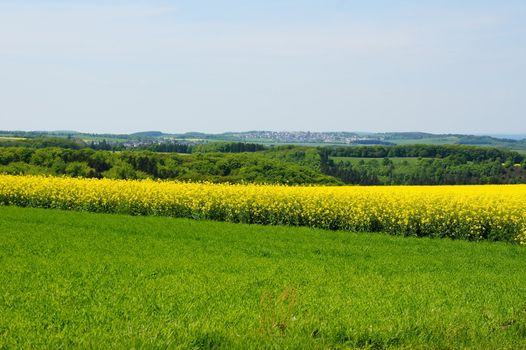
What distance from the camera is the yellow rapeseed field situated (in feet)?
62.9

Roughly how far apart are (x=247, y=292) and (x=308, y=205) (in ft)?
38.1

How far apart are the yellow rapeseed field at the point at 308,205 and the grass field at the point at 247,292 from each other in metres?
3.05

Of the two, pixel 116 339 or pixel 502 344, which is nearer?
pixel 116 339

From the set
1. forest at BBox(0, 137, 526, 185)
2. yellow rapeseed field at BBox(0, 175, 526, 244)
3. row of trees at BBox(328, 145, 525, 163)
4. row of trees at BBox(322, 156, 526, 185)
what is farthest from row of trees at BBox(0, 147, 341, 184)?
row of trees at BBox(328, 145, 525, 163)

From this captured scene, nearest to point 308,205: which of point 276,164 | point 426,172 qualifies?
point 276,164

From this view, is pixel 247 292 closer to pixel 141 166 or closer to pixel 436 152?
pixel 141 166

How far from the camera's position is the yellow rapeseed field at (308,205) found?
755 inches

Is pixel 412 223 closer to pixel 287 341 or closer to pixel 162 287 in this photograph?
pixel 162 287

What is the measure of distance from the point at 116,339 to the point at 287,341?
6.33ft

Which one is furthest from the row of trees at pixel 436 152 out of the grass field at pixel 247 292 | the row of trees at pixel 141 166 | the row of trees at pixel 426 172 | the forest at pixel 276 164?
the grass field at pixel 247 292

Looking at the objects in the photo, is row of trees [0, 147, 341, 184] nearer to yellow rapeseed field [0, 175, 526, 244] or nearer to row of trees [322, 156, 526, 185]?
yellow rapeseed field [0, 175, 526, 244]

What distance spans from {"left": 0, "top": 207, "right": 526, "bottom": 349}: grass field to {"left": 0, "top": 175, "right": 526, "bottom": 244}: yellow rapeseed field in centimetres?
305

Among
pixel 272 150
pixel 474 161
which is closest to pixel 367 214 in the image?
pixel 474 161

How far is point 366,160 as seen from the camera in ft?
445
